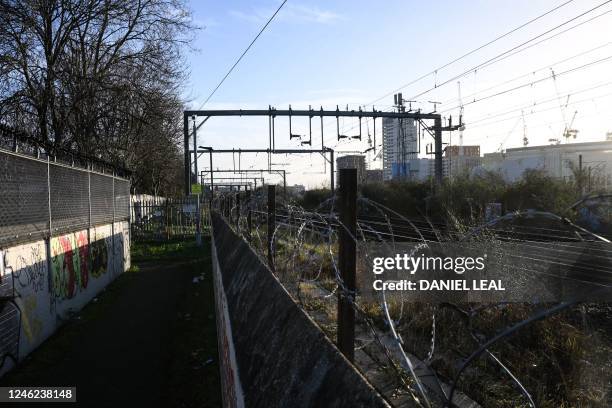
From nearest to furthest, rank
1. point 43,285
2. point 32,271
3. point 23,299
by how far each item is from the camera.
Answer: point 23,299
point 32,271
point 43,285

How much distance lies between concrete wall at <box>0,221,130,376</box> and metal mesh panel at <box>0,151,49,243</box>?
24 cm

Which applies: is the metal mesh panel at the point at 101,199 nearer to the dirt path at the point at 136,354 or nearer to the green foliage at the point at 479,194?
the dirt path at the point at 136,354

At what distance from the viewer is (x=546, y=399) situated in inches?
163

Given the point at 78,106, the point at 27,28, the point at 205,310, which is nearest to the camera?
the point at 205,310

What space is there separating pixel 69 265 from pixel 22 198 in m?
2.90

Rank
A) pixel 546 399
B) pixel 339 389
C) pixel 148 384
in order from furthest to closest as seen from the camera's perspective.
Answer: pixel 148 384
pixel 546 399
pixel 339 389

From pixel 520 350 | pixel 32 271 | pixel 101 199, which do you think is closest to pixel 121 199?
pixel 101 199

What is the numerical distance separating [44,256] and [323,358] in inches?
321

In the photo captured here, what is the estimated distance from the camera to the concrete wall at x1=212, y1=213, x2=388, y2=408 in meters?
2.28

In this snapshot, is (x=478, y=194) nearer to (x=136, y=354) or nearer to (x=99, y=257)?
(x=99, y=257)

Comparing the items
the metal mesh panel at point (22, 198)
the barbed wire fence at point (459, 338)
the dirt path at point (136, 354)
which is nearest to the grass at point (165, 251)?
the dirt path at point (136, 354)

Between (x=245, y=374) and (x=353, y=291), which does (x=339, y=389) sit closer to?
(x=353, y=291)

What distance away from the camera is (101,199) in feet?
52.1

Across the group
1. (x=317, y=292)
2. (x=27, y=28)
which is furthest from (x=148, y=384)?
(x=27, y=28)
